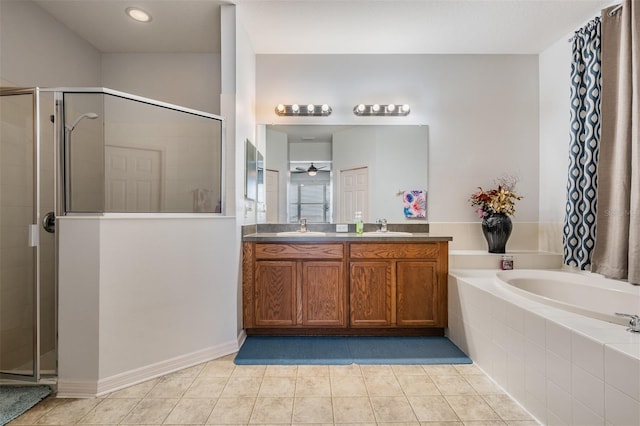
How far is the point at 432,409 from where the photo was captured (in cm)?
159

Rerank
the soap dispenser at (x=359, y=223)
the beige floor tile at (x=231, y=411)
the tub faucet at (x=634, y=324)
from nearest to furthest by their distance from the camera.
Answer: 1. the tub faucet at (x=634, y=324)
2. the beige floor tile at (x=231, y=411)
3. the soap dispenser at (x=359, y=223)

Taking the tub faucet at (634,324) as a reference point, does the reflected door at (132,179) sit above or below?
above

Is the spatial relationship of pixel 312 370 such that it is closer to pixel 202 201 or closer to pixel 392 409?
pixel 392 409

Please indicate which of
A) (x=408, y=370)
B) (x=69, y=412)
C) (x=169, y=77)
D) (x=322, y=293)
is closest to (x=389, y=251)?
(x=322, y=293)

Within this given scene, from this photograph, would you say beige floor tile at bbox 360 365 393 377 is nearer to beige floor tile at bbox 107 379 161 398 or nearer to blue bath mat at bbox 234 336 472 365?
blue bath mat at bbox 234 336 472 365

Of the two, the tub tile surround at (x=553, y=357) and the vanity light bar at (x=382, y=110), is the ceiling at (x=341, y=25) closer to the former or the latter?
the vanity light bar at (x=382, y=110)

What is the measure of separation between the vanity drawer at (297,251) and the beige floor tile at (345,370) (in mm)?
803

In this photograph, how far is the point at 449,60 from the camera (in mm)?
3014

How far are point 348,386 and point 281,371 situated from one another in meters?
0.46

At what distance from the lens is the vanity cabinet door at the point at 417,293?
245 centimetres

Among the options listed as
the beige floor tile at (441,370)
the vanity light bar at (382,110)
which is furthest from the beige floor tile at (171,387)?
the vanity light bar at (382,110)

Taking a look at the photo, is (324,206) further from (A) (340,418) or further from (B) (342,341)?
(A) (340,418)

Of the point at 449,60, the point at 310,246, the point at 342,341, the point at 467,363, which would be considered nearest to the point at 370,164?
the point at 310,246

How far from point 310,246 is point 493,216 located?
1.70 metres
